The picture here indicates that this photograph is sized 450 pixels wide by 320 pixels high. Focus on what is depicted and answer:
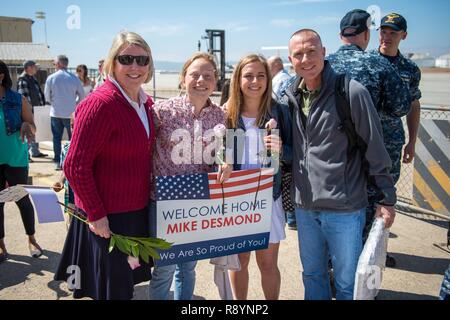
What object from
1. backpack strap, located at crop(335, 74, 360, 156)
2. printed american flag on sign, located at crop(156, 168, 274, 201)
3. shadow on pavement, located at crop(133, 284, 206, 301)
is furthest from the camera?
shadow on pavement, located at crop(133, 284, 206, 301)

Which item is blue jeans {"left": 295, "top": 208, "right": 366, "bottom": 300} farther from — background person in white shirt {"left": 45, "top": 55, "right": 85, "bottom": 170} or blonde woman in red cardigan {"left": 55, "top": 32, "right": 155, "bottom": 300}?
background person in white shirt {"left": 45, "top": 55, "right": 85, "bottom": 170}

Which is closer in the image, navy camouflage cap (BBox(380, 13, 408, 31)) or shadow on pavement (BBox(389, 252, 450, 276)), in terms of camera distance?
navy camouflage cap (BBox(380, 13, 408, 31))

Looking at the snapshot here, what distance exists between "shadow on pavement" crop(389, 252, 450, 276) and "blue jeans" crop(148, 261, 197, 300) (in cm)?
235

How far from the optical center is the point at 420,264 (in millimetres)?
3740

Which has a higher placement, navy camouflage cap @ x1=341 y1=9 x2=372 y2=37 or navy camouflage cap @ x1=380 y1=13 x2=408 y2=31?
navy camouflage cap @ x1=380 y1=13 x2=408 y2=31

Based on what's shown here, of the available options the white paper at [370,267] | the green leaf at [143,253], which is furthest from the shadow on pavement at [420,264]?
the green leaf at [143,253]

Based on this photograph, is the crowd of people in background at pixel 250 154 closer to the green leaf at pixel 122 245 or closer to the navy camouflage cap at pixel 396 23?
the green leaf at pixel 122 245

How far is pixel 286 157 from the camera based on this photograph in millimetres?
2461

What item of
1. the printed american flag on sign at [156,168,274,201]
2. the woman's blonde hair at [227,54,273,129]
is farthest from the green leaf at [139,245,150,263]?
the woman's blonde hair at [227,54,273,129]

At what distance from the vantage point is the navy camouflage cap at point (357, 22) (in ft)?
9.59

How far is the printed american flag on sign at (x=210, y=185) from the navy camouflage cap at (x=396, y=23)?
7.06 feet

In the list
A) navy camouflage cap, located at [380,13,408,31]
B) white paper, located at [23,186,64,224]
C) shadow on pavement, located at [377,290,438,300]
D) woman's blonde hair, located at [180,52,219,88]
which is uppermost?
navy camouflage cap, located at [380,13,408,31]

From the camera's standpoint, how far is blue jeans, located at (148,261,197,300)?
2420 millimetres

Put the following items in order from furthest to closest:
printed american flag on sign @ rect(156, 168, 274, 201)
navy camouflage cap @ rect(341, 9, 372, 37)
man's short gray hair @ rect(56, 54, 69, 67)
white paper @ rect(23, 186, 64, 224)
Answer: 1. man's short gray hair @ rect(56, 54, 69, 67)
2. navy camouflage cap @ rect(341, 9, 372, 37)
3. white paper @ rect(23, 186, 64, 224)
4. printed american flag on sign @ rect(156, 168, 274, 201)
